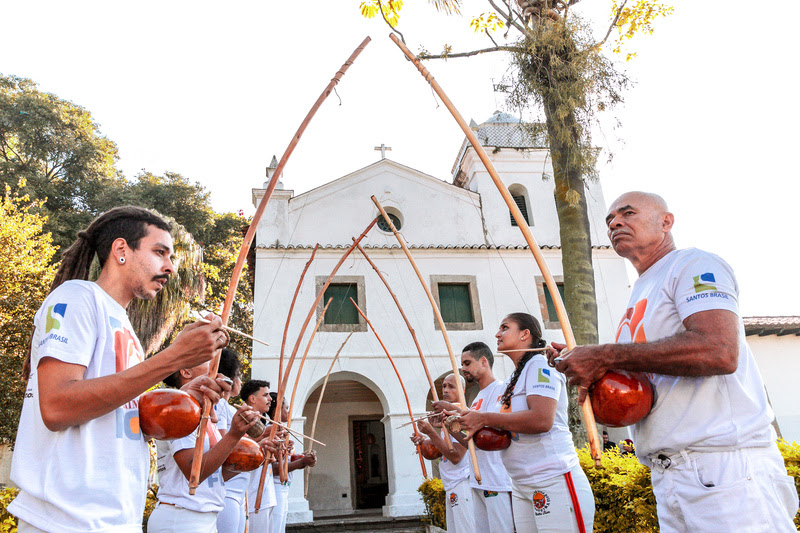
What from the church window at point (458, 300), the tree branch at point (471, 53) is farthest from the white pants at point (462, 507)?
the church window at point (458, 300)

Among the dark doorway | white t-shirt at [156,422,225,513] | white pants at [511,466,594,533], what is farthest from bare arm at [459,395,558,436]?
the dark doorway

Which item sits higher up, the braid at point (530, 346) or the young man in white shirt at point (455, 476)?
the braid at point (530, 346)

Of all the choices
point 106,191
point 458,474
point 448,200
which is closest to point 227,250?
point 106,191

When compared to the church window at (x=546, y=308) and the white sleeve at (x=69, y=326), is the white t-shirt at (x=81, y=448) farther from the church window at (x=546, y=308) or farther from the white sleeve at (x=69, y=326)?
the church window at (x=546, y=308)

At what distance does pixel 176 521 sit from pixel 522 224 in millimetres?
2733

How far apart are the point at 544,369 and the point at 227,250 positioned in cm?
2183

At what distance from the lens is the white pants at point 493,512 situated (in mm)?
4812

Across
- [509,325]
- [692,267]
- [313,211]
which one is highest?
[313,211]

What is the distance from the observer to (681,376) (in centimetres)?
205

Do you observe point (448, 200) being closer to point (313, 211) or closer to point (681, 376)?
point (313, 211)

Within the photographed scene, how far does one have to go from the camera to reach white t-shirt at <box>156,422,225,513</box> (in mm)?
3336

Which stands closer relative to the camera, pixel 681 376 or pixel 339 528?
pixel 681 376

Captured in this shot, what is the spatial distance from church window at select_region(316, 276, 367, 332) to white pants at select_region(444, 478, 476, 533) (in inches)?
365

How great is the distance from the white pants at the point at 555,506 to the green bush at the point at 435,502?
548 cm
